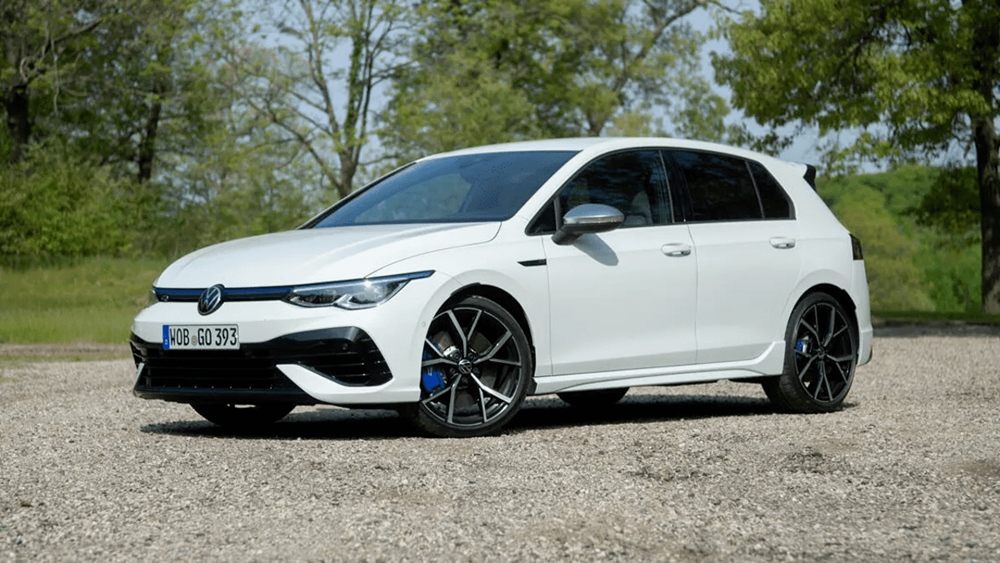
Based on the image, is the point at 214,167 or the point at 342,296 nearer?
the point at 342,296

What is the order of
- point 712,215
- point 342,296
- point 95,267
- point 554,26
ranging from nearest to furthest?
point 342,296 → point 712,215 → point 95,267 → point 554,26

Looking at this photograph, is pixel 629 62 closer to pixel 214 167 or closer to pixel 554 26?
pixel 554 26

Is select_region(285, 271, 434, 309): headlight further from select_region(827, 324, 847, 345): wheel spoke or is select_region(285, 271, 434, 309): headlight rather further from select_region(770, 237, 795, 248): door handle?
select_region(827, 324, 847, 345): wheel spoke

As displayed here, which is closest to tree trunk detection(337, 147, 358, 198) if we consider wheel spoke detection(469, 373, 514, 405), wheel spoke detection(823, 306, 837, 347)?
wheel spoke detection(823, 306, 837, 347)

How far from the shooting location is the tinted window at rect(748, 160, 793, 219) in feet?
33.3

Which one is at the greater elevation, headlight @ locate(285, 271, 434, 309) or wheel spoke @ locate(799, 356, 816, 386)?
headlight @ locate(285, 271, 434, 309)

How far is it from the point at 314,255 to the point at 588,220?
1.55m

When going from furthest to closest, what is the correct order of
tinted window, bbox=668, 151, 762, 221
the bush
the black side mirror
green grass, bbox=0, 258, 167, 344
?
1. the bush
2. green grass, bbox=0, 258, 167, 344
3. tinted window, bbox=668, 151, 762, 221
4. the black side mirror

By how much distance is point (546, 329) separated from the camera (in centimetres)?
845

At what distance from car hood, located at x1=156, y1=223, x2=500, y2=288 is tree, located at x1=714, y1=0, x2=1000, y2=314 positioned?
18.9m

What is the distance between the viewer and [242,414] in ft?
30.1

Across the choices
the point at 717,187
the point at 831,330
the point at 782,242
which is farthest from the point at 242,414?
the point at 831,330

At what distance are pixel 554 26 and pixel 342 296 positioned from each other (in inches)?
1753

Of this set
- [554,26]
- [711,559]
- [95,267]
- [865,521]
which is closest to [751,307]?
[865,521]
